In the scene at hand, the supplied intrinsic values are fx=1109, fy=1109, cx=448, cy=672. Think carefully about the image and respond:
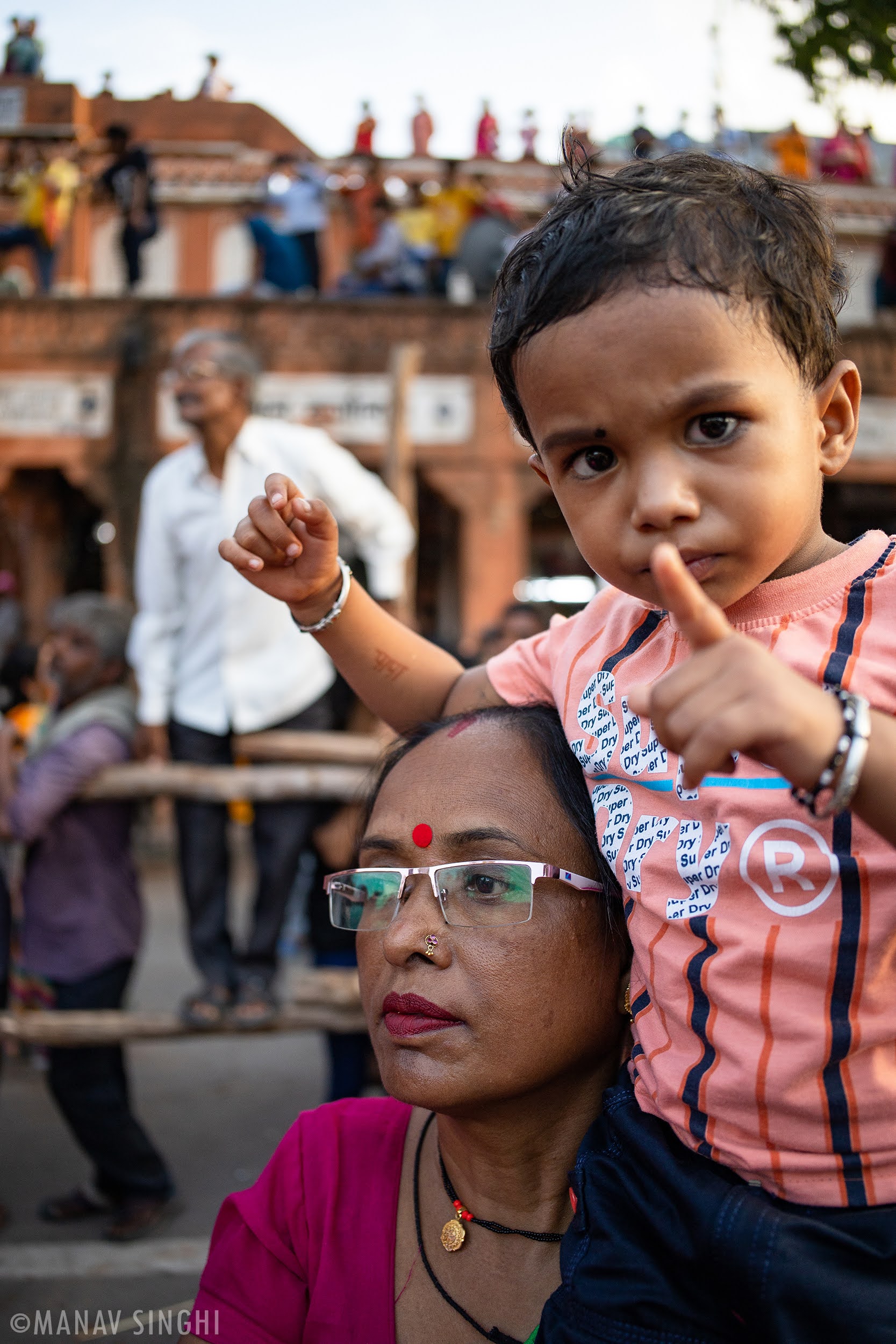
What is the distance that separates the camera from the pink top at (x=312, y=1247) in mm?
1492

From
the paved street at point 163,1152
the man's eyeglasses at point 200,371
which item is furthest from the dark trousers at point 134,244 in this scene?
the man's eyeglasses at point 200,371

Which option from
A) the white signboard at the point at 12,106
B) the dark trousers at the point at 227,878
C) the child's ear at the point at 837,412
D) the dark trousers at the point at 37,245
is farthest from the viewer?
the white signboard at the point at 12,106

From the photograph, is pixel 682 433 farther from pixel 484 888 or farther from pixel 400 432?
pixel 400 432

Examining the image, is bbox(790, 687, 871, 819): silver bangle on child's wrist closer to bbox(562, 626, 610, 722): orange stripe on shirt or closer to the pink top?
bbox(562, 626, 610, 722): orange stripe on shirt

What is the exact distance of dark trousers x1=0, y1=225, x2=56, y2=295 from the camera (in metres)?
11.0

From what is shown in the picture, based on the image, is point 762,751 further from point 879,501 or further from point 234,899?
point 879,501

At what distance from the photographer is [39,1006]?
3686 millimetres

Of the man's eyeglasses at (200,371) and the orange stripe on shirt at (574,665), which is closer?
the orange stripe on shirt at (574,665)

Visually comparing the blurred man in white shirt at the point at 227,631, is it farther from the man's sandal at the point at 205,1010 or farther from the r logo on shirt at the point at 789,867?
the r logo on shirt at the point at 789,867

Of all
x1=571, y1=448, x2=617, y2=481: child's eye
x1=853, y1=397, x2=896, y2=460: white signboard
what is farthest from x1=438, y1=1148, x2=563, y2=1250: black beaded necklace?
x1=853, y1=397, x2=896, y2=460: white signboard

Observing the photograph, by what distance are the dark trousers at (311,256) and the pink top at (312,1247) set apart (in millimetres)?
9824

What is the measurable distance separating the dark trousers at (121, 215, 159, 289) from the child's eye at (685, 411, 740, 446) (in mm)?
10870

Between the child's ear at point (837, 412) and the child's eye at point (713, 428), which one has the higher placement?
the child's ear at point (837, 412)

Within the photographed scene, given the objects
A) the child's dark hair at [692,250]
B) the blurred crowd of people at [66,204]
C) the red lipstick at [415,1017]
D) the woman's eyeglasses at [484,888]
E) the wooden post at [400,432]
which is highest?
the blurred crowd of people at [66,204]
